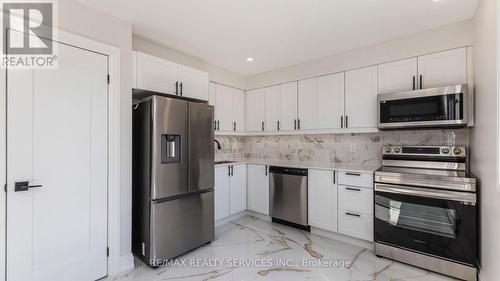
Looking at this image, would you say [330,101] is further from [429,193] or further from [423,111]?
[429,193]

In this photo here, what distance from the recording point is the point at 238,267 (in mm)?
2348

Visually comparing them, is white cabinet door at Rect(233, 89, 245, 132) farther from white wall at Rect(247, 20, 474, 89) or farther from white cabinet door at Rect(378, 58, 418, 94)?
white cabinet door at Rect(378, 58, 418, 94)

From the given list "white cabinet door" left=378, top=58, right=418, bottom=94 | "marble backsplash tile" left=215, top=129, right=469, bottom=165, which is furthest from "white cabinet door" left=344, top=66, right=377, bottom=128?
"marble backsplash tile" left=215, top=129, right=469, bottom=165

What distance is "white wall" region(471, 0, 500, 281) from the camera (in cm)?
155

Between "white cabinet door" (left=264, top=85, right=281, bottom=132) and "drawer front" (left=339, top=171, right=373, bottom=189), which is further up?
"white cabinet door" (left=264, top=85, right=281, bottom=132)

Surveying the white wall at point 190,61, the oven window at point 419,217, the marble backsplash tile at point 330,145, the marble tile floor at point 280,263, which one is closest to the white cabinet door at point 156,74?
the white wall at point 190,61

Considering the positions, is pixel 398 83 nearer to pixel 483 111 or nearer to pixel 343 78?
pixel 343 78

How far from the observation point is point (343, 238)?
2984 mm

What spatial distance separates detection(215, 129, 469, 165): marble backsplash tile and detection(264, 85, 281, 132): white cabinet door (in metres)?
0.39

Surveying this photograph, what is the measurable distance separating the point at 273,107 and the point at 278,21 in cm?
176

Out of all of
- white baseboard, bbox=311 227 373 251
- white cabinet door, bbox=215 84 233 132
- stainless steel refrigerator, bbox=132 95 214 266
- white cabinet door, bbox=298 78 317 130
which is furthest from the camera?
white cabinet door, bbox=215 84 233 132

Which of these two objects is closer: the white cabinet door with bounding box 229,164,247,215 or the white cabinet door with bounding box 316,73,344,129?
the white cabinet door with bounding box 316,73,344,129

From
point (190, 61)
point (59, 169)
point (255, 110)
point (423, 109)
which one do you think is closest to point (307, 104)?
point (255, 110)
